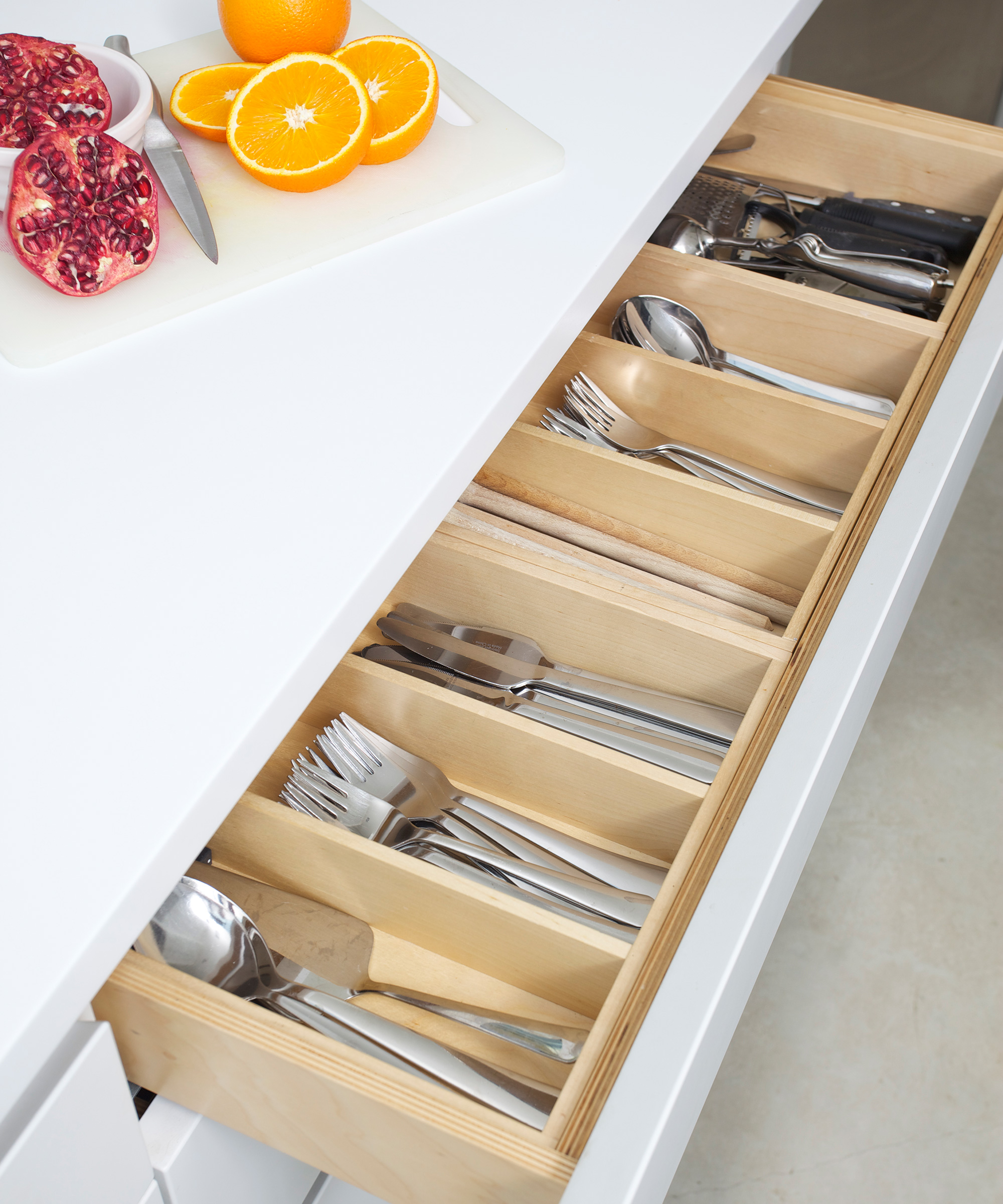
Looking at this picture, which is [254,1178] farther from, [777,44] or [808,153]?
[808,153]

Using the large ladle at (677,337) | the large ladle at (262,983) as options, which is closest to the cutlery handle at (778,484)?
the large ladle at (677,337)

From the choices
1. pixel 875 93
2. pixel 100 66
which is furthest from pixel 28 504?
pixel 875 93

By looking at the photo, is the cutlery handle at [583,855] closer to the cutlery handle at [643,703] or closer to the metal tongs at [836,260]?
the cutlery handle at [643,703]

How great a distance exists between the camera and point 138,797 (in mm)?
447

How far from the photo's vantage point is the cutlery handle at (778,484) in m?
1.00

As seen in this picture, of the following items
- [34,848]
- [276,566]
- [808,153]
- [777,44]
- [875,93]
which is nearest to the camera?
[34,848]

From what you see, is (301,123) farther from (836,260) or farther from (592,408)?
(836,260)

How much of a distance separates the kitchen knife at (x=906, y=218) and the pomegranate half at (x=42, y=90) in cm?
81

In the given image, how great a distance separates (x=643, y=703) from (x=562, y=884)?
0.56 feet

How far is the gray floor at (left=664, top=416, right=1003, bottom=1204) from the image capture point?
120 centimetres

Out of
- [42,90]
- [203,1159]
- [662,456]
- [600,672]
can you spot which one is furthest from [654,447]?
[203,1159]

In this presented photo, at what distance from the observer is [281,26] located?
0.76 meters

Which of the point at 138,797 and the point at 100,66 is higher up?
the point at 100,66

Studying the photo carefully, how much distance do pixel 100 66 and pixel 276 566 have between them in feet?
1.47
